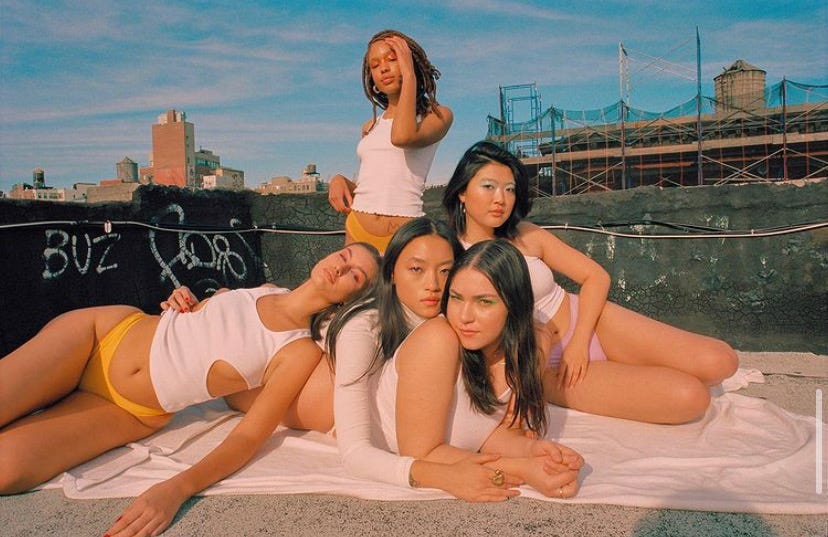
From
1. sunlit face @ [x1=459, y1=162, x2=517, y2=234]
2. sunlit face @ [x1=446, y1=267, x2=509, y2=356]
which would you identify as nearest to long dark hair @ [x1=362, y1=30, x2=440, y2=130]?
sunlit face @ [x1=459, y1=162, x2=517, y2=234]

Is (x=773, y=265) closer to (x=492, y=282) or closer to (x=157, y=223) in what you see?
(x=492, y=282)

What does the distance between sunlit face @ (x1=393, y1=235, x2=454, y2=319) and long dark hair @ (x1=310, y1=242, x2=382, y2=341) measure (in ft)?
0.71

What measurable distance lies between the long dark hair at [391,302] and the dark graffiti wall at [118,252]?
221cm

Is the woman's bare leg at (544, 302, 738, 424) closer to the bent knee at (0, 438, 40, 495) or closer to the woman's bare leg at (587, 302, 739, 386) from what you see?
the woman's bare leg at (587, 302, 739, 386)

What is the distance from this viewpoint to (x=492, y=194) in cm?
322

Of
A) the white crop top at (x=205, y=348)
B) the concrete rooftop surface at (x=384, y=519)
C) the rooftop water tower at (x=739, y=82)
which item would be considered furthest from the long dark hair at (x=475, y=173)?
the rooftop water tower at (x=739, y=82)

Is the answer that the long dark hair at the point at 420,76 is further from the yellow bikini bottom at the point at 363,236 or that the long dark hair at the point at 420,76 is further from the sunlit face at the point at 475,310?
the sunlit face at the point at 475,310

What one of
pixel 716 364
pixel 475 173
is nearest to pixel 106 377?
pixel 475 173

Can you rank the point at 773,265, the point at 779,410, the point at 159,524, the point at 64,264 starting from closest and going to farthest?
1. the point at 159,524
2. the point at 779,410
3. the point at 64,264
4. the point at 773,265

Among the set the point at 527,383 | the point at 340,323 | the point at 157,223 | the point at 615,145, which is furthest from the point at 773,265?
the point at 615,145

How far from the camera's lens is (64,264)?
13.1ft

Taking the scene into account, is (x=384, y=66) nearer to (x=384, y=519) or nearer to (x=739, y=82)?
(x=384, y=519)

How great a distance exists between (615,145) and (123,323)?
24984 mm

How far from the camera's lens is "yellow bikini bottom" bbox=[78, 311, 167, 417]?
2867 mm
